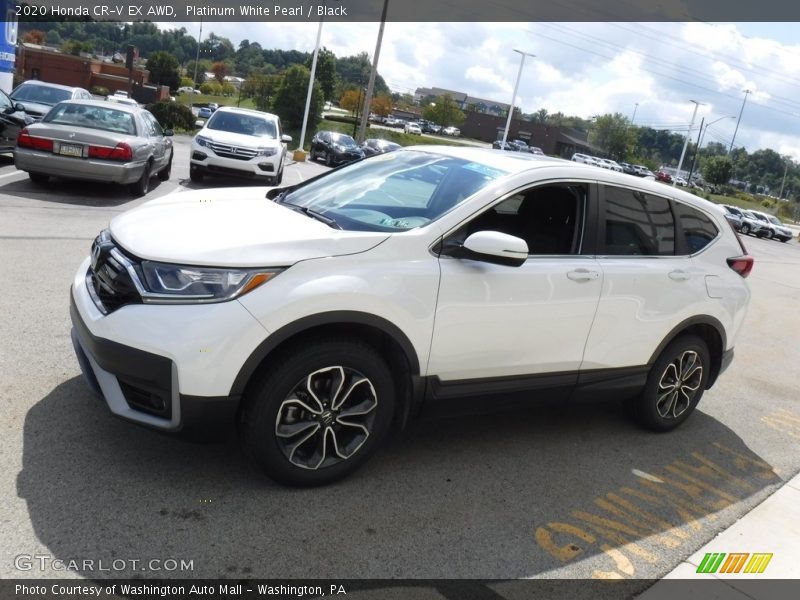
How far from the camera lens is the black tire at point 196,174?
14734 millimetres

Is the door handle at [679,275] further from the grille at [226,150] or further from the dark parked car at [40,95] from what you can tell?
the dark parked car at [40,95]

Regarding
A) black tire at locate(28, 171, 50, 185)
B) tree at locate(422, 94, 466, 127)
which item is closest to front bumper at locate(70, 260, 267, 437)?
black tire at locate(28, 171, 50, 185)

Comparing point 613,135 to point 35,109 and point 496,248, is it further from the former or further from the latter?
point 496,248

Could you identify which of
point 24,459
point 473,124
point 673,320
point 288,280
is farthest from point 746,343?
point 473,124

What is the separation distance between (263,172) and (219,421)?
1205cm

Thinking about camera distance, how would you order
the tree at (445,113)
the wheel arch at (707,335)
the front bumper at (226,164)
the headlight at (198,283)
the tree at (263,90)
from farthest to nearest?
the tree at (445,113), the tree at (263,90), the front bumper at (226,164), the wheel arch at (707,335), the headlight at (198,283)

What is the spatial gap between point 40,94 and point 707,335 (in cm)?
1691

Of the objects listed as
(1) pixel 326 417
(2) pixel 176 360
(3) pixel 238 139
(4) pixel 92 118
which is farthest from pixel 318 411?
(3) pixel 238 139

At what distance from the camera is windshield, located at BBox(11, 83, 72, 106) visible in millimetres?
16953

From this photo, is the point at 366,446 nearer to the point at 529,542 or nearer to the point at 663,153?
the point at 529,542

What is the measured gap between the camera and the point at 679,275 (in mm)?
4848

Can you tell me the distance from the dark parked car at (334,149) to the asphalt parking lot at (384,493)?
2685 cm

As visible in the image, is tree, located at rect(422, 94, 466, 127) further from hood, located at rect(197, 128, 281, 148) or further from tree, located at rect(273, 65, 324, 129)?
hood, located at rect(197, 128, 281, 148)

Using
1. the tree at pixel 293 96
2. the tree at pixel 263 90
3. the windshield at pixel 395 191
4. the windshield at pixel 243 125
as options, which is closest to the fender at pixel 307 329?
the windshield at pixel 395 191
